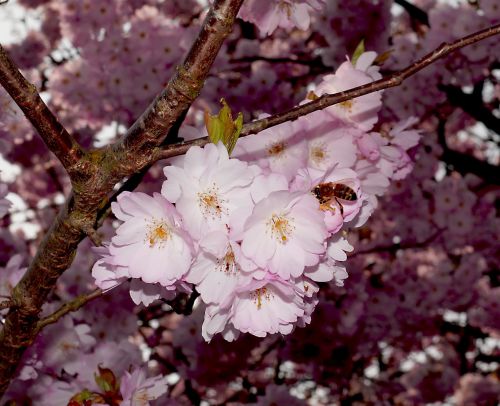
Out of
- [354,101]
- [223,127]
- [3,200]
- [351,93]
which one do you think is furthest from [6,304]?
[354,101]

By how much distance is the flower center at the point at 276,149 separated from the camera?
5.41 ft

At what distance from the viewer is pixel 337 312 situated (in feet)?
18.1

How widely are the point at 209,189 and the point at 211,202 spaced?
28 mm

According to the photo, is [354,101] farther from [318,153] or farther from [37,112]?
[37,112]

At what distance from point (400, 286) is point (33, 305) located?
5025 millimetres

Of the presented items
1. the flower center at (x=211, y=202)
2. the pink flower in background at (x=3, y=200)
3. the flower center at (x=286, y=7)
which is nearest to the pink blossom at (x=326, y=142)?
the flower center at (x=211, y=202)

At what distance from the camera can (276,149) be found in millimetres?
1664

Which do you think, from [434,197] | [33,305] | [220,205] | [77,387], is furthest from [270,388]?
[220,205]

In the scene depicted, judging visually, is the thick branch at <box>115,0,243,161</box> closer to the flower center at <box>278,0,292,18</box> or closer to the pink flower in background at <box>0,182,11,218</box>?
the pink flower in background at <box>0,182,11,218</box>

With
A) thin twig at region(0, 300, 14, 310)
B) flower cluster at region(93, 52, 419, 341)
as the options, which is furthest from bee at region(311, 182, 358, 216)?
thin twig at region(0, 300, 14, 310)

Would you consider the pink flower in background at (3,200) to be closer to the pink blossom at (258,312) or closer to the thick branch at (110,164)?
the thick branch at (110,164)

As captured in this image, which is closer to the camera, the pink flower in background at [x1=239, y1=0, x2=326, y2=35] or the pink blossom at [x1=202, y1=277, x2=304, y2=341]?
the pink blossom at [x1=202, y1=277, x2=304, y2=341]

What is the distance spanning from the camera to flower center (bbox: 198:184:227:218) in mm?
1322

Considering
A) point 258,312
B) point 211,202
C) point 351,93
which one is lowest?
point 258,312
